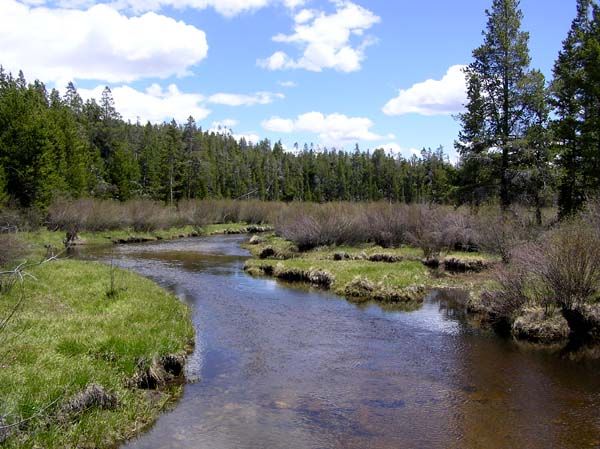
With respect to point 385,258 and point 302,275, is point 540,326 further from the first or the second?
point 385,258

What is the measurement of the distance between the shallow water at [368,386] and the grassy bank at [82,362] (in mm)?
770

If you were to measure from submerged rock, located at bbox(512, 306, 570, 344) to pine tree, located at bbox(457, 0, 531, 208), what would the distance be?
19012 mm

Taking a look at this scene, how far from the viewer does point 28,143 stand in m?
51.2

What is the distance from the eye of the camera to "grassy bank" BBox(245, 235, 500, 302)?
2464cm

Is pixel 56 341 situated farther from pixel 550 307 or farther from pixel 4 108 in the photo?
pixel 4 108

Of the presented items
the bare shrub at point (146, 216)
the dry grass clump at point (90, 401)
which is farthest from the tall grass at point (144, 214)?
the dry grass clump at point (90, 401)

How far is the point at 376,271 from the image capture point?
27.0 meters

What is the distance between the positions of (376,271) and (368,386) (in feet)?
46.9

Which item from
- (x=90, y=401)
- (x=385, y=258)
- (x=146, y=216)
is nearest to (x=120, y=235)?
(x=146, y=216)

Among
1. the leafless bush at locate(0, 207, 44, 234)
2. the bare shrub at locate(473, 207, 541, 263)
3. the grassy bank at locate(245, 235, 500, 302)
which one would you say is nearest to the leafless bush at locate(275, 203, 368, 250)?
the grassy bank at locate(245, 235, 500, 302)

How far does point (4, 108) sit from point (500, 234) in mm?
48451

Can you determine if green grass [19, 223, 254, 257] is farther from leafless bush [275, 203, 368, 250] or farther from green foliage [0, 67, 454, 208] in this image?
leafless bush [275, 203, 368, 250]

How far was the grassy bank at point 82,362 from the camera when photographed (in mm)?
9211

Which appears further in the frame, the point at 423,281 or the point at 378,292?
the point at 423,281
